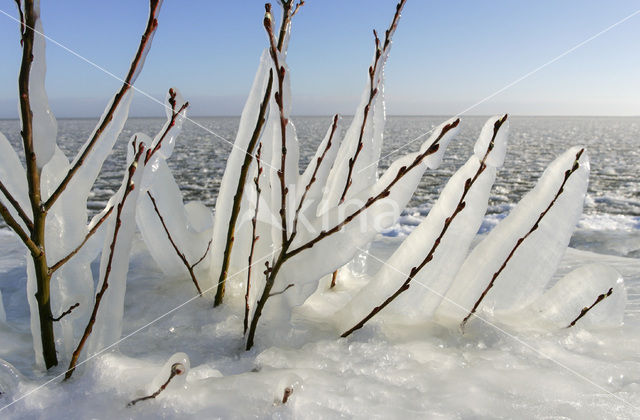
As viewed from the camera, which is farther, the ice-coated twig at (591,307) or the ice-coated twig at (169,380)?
the ice-coated twig at (591,307)

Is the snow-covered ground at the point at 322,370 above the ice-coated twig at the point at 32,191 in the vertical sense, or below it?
below

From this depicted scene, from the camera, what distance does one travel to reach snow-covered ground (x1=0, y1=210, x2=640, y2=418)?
44.8 inches

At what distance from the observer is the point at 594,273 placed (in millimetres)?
1715

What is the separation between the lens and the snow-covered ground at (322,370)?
44.8 inches

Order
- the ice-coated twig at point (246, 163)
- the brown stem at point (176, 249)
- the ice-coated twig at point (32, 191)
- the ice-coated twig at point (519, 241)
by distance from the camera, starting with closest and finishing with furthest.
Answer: the ice-coated twig at point (32, 191), the ice-coated twig at point (246, 163), the ice-coated twig at point (519, 241), the brown stem at point (176, 249)

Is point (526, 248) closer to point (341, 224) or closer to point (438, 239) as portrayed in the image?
point (438, 239)

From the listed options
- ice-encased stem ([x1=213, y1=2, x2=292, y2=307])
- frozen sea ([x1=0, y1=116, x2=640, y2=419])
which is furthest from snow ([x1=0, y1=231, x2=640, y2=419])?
ice-encased stem ([x1=213, y1=2, x2=292, y2=307])

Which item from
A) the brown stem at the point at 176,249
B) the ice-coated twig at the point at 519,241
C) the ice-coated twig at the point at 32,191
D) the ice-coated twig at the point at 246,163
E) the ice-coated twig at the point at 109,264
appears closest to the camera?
the ice-coated twig at the point at 32,191

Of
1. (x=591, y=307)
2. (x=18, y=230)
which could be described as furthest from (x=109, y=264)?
(x=591, y=307)

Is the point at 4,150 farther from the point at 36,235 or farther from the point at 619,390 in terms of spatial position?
the point at 619,390

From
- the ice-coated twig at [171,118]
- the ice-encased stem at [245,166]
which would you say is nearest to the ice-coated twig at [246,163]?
the ice-encased stem at [245,166]

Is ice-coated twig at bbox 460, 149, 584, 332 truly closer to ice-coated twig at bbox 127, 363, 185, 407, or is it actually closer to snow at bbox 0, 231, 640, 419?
snow at bbox 0, 231, 640, 419

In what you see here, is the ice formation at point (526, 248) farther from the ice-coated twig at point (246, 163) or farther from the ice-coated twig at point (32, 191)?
the ice-coated twig at point (32, 191)

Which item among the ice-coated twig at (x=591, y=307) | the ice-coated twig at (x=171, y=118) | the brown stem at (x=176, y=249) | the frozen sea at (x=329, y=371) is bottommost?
the frozen sea at (x=329, y=371)
